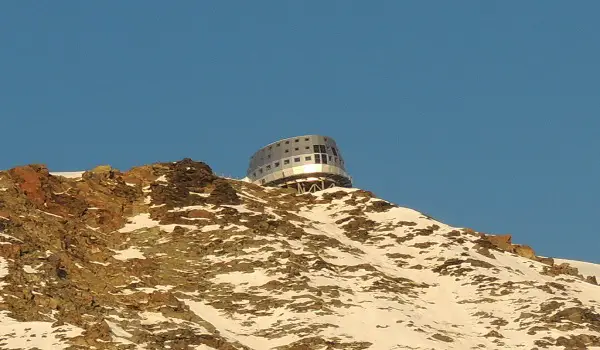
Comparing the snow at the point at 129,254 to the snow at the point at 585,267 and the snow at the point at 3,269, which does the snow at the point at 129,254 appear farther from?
the snow at the point at 585,267

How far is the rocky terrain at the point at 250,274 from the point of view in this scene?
104m

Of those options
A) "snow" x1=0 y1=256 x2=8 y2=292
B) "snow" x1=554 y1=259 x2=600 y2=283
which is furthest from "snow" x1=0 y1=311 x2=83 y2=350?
"snow" x1=554 y1=259 x2=600 y2=283

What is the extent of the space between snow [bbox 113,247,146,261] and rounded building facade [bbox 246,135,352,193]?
4211 centimetres

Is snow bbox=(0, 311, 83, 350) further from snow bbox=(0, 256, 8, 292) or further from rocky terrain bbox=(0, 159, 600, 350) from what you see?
snow bbox=(0, 256, 8, 292)

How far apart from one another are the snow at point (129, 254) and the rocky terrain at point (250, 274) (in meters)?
0.24

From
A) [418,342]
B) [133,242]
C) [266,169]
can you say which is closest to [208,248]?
[133,242]

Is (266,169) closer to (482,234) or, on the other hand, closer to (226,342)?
(482,234)

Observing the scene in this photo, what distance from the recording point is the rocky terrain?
341 feet


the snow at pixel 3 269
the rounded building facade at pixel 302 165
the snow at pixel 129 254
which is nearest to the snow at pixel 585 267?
the rounded building facade at pixel 302 165

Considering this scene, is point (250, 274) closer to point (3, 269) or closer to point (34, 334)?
point (3, 269)

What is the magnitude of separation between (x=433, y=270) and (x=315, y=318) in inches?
761

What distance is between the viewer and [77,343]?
9481 centimetres

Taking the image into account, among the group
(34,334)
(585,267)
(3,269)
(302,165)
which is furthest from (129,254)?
(585,267)

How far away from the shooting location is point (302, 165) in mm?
164000
